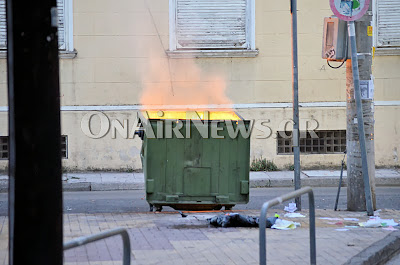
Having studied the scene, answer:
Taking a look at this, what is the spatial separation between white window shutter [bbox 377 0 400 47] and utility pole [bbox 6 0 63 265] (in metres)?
13.0

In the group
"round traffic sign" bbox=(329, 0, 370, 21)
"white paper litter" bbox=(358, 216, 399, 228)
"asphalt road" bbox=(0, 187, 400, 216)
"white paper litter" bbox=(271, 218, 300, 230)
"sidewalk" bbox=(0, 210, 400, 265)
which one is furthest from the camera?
"asphalt road" bbox=(0, 187, 400, 216)

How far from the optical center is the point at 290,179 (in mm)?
13836

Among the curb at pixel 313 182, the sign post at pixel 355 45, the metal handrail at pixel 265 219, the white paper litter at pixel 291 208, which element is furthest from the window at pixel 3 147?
the metal handrail at pixel 265 219

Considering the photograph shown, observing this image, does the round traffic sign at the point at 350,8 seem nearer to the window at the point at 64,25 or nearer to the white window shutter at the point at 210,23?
the white window shutter at the point at 210,23

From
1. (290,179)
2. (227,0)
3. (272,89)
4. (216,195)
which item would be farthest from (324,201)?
(227,0)

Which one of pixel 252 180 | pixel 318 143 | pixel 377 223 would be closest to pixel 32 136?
pixel 377 223

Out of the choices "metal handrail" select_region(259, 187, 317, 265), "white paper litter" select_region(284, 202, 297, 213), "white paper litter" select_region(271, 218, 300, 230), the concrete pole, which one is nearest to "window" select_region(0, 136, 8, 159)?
"white paper litter" select_region(284, 202, 297, 213)

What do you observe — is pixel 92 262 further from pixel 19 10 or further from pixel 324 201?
pixel 324 201

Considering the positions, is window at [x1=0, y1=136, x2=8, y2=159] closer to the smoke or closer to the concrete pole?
the smoke

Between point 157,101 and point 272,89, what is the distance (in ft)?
8.70

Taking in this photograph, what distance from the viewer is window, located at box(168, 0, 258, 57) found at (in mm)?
14961

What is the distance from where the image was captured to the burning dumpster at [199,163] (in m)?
8.70

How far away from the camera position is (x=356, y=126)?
9.45 meters

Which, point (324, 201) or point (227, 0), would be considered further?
point (227, 0)
